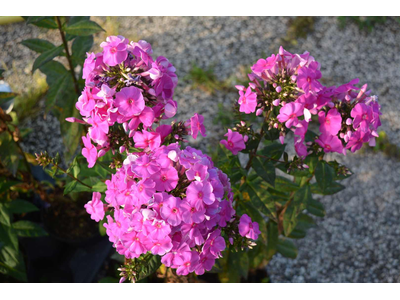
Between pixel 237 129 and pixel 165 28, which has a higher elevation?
pixel 237 129

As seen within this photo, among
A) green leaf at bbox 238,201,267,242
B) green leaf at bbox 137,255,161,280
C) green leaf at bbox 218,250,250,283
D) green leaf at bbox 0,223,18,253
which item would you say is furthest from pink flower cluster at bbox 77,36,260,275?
green leaf at bbox 0,223,18,253

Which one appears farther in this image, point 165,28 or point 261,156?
point 165,28

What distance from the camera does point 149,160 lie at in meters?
1.26

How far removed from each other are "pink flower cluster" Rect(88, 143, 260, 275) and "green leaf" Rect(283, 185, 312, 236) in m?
0.58

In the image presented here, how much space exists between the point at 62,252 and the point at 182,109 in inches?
57.9

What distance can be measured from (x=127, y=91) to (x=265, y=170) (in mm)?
656

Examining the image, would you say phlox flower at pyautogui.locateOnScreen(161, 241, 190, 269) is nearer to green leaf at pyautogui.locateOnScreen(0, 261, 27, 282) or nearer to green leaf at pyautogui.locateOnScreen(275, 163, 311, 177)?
green leaf at pyautogui.locateOnScreen(275, 163, 311, 177)

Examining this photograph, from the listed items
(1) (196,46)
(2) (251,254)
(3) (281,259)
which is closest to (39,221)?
(2) (251,254)

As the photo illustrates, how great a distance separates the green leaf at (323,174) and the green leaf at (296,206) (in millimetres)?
171

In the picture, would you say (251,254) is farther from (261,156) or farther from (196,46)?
(196,46)

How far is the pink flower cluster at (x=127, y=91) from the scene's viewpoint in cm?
127

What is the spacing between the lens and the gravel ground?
2881 mm

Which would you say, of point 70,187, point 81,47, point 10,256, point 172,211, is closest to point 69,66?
point 81,47

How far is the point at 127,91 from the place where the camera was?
1.26m
